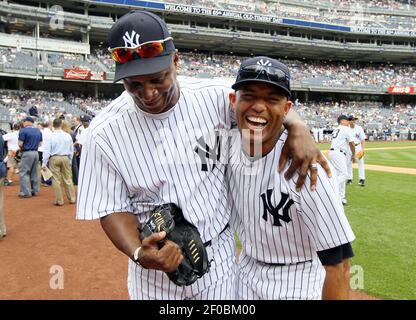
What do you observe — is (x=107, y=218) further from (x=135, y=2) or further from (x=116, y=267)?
(x=135, y=2)

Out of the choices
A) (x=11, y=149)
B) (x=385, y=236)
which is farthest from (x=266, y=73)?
(x=11, y=149)

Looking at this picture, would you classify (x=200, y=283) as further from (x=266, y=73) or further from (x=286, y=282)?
(x=266, y=73)

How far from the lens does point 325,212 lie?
192 cm

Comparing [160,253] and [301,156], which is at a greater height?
[301,156]

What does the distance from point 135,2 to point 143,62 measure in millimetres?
41303

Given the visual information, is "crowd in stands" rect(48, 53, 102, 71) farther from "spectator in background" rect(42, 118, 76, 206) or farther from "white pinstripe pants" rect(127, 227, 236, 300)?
"white pinstripe pants" rect(127, 227, 236, 300)

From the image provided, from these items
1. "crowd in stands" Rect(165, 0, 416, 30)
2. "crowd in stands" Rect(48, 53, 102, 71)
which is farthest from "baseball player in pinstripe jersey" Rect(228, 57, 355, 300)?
"crowd in stands" Rect(165, 0, 416, 30)

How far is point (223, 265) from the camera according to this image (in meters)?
2.27

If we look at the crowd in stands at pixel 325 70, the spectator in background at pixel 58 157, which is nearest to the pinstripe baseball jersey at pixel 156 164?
the spectator in background at pixel 58 157

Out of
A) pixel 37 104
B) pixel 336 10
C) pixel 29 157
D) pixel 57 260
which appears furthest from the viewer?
pixel 336 10

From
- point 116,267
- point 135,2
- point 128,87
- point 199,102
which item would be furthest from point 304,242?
point 135,2

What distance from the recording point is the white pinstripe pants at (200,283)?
7.19 ft

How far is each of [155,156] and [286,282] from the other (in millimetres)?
1031

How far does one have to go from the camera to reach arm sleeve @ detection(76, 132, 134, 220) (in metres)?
2.07
